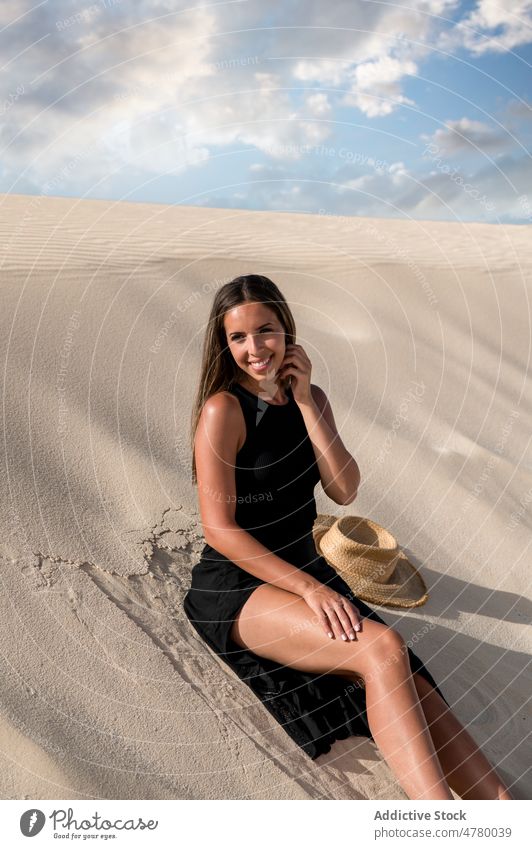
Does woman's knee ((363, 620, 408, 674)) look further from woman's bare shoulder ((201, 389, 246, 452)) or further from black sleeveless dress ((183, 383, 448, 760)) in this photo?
woman's bare shoulder ((201, 389, 246, 452))

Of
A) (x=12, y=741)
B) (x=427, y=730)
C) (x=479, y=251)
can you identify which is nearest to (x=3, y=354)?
(x=12, y=741)

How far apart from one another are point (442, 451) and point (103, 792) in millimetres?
3186

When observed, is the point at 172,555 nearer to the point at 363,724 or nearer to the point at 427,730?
the point at 363,724

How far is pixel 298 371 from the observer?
2721 millimetres

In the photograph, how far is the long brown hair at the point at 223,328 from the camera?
2.61 metres

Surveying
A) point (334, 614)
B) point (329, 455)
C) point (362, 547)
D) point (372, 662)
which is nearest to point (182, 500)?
point (362, 547)

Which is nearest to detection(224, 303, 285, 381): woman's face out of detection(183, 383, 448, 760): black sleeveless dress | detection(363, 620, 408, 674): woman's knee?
detection(183, 383, 448, 760): black sleeveless dress

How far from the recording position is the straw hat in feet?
11.1

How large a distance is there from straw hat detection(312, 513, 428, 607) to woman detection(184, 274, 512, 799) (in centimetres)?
56

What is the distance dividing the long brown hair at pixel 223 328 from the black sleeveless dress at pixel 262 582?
0.23 feet

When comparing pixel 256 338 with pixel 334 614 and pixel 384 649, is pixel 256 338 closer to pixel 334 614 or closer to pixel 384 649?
pixel 334 614
